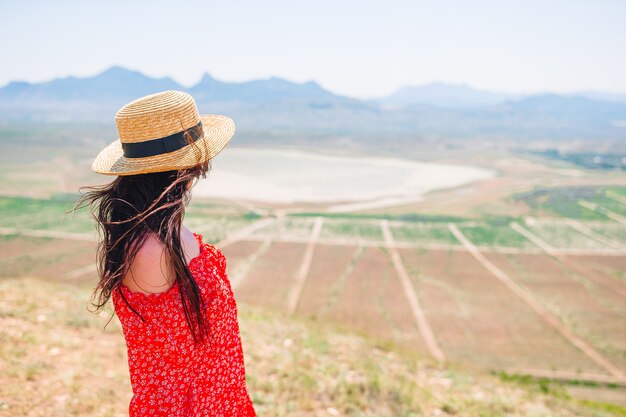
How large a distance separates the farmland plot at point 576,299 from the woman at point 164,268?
17.2m

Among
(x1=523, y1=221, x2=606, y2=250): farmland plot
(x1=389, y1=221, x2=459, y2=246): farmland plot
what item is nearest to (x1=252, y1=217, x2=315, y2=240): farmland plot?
(x1=389, y1=221, x2=459, y2=246): farmland plot

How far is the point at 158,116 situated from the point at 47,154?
309 feet

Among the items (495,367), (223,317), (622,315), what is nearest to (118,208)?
(223,317)

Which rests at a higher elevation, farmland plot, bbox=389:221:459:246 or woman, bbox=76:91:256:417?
woman, bbox=76:91:256:417

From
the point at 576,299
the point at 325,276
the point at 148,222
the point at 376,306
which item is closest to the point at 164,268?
the point at 148,222

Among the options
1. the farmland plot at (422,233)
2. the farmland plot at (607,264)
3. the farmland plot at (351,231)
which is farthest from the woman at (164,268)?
the farmland plot at (422,233)

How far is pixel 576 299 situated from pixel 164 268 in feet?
79.7

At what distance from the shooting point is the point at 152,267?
1.58 metres

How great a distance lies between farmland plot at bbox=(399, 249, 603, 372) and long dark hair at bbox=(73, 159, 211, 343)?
47.5ft

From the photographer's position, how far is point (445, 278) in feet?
77.2

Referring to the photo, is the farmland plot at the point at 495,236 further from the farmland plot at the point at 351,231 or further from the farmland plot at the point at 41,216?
the farmland plot at the point at 41,216

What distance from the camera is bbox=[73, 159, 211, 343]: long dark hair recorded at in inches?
61.8

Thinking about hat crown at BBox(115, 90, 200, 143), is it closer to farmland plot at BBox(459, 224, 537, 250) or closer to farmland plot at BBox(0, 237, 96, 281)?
farmland plot at BBox(0, 237, 96, 281)

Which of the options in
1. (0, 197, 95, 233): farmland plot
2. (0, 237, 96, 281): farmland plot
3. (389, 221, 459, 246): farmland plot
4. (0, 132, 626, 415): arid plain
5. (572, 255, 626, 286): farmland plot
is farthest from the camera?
(0, 197, 95, 233): farmland plot
